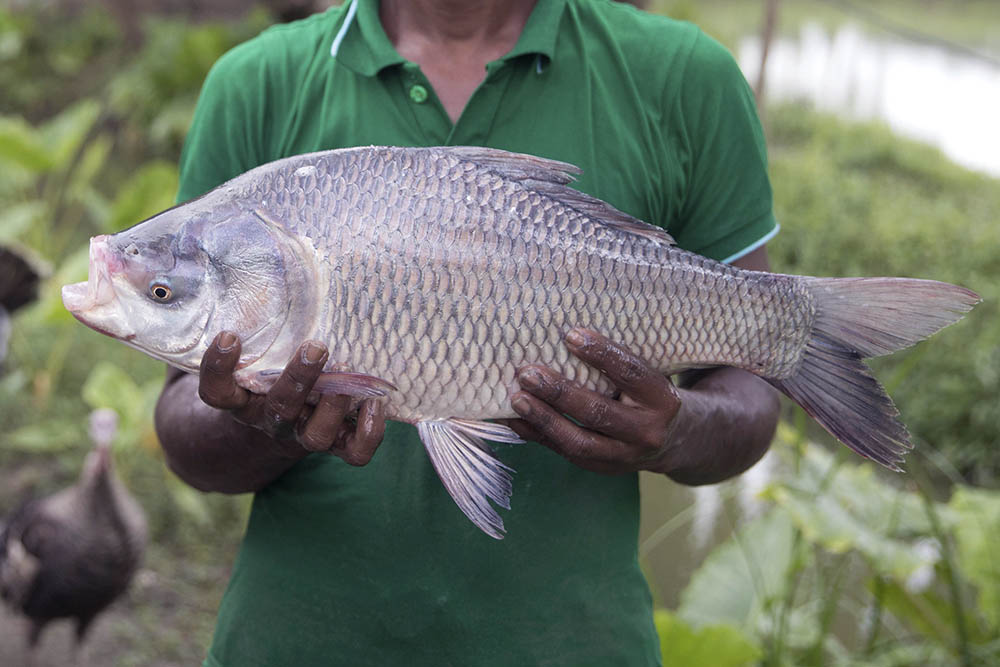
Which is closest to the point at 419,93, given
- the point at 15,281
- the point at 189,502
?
the point at 189,502

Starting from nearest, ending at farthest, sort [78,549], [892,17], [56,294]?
[78,549] → [56,294] → [892,17]

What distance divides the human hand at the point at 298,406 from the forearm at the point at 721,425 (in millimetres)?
427

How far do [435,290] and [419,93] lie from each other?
366mm

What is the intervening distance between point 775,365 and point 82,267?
4.60 m

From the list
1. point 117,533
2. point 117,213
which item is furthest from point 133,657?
point 117,213

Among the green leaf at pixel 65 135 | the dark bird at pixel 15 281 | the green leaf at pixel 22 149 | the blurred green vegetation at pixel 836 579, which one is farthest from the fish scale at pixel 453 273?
the green leaf at pixel 65 135

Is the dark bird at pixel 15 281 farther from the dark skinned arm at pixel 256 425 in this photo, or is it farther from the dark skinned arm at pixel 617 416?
the dark skinned arm at pixel 617 416

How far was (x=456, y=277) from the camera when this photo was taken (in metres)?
1.39

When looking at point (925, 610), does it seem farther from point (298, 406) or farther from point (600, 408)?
point (298, 406)

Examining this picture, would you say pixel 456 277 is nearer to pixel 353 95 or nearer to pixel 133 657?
pixel 353 95

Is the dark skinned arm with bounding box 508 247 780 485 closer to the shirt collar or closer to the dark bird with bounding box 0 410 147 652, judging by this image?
the shirt collar

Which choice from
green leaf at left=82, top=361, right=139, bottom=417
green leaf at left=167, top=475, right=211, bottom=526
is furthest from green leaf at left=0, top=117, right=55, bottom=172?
green leaf at left=167, top=475, right=211, bottom=526

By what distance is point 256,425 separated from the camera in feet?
4.67

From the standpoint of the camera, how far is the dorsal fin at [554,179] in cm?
142
